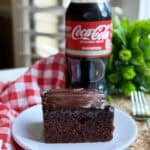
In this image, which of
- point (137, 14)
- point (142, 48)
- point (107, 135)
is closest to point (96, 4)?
point (142, 48)

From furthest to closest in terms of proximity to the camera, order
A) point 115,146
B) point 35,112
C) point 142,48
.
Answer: point 142,48
point 35,112
point 115,146

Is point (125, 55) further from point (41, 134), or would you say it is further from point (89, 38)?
point (41, 134)

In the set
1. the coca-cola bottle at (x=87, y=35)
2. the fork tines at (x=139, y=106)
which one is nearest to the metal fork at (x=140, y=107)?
the fork tines at (x=139, y=106)

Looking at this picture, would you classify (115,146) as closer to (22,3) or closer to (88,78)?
(88,78)

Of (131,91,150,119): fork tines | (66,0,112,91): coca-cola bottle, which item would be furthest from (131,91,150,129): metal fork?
(66,0,112,91): coca-cola bottle

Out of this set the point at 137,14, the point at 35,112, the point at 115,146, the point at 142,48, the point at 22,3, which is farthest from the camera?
the point at 22,3

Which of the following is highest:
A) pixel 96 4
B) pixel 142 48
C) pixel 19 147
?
pixel 96 4

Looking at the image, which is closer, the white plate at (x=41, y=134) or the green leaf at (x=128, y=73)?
the white plate at (x=41, y=134)

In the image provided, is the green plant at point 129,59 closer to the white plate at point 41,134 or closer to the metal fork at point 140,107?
the metal fork at point 140,107

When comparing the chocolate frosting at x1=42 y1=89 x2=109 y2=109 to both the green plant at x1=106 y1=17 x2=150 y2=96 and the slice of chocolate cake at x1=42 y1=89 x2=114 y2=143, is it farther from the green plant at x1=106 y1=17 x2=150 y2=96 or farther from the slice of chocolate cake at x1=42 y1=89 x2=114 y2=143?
the green plant at x1=106 y1=17 x2=150 y2=96
